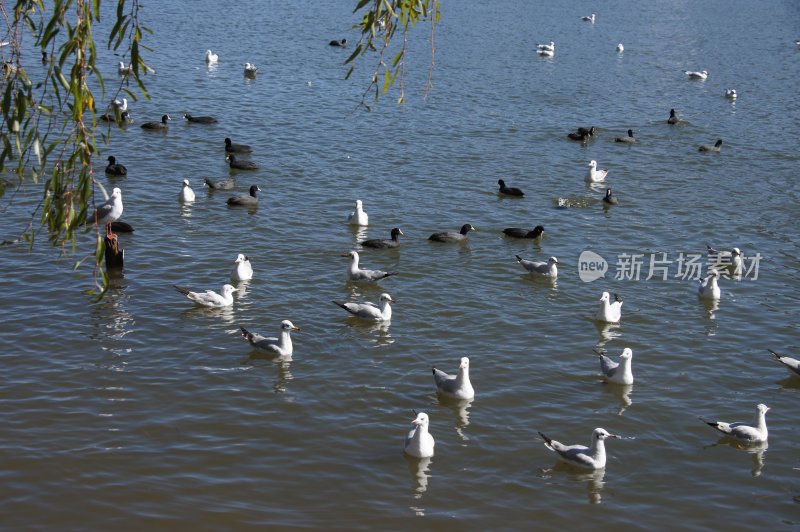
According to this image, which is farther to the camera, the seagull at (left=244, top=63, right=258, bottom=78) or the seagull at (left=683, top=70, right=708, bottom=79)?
the seagull at (left=683, top=70, right=708, bottom=79)

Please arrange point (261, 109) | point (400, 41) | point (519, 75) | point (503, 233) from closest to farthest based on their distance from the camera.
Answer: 1. point (503, 233)
2. point (261, 109)
3. point (519, 75)
4. point (400, 41)

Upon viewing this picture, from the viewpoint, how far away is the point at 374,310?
2028 centimetres

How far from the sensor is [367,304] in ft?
67.5

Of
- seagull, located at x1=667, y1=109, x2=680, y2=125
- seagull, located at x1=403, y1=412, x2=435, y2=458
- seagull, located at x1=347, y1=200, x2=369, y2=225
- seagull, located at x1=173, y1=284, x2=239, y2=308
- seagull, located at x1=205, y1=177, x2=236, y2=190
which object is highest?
seagull, located at x1=667, y1=109, x2=680, y2=125

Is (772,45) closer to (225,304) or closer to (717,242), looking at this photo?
(717,242)

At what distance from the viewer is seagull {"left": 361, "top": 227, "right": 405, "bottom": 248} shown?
24.8m

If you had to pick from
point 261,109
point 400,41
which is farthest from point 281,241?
point 400,41

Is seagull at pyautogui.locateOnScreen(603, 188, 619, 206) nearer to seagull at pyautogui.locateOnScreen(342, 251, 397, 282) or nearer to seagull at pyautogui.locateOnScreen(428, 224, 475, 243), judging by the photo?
seagull at pyautogui.locateOnScreen(428, 224, 475, 243)

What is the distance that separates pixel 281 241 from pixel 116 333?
6772 millimetres

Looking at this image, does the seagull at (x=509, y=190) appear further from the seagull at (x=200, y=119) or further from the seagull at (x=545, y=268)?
the seagull at (x=200, y=119)

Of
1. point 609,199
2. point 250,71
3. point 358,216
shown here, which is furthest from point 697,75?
point 358,216

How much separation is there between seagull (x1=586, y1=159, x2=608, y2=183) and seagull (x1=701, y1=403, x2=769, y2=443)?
15833 mm

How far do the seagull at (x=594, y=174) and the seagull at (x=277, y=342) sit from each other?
613 inches

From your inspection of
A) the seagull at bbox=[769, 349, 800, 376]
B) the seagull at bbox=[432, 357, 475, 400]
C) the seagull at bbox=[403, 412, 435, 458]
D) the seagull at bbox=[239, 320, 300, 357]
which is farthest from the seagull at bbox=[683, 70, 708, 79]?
the seagull at bbox=[403, 412, 435, 458]
